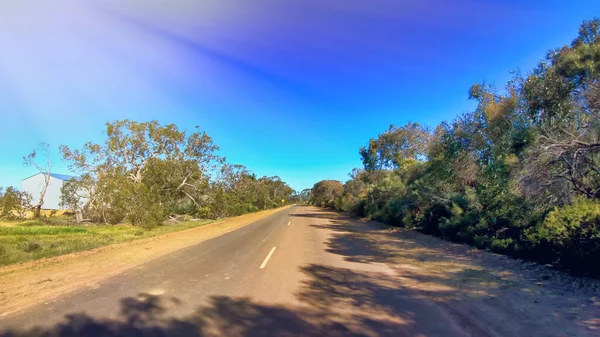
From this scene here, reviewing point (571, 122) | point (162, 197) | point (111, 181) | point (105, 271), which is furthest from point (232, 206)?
point (571, 122)

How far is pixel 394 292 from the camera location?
22.4 feet

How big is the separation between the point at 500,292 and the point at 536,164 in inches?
168

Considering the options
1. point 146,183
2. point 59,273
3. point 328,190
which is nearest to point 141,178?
point 146,183

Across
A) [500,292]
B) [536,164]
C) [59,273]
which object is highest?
[536,164]

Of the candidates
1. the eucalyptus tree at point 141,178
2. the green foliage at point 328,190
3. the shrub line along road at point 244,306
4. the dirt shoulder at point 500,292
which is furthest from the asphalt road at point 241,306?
the green foliage at point 328,190

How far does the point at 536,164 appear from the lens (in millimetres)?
9211

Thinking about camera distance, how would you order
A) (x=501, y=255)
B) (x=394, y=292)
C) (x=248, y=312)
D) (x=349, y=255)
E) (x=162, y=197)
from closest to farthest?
1. (x=248, y=312)
2. (x=394, y=292)
3. (x=501, y=255)
4. (x=349, y=255)
5. (x=162, y=197)

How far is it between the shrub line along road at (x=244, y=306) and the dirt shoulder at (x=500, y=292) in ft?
1.08

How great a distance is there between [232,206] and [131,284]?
39192mm

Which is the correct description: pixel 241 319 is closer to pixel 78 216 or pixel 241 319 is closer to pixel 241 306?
pixel 241 306

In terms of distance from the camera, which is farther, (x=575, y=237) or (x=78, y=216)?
(x=78, y=216)

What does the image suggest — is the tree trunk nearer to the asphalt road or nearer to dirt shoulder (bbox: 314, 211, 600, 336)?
the asphalt road

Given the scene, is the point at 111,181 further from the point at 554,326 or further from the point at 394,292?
the point at 554,326

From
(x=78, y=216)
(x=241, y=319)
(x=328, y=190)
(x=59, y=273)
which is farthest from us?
(x=328, y=190)
